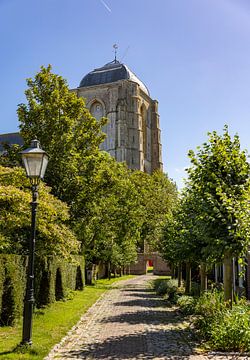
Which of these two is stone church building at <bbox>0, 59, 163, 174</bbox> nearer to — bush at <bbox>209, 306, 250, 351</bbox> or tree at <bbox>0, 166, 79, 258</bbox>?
tree at <bbox>0, 166, 79, 258</bbox>

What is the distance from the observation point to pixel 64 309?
1636cm

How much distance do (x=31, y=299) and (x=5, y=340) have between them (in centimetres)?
164

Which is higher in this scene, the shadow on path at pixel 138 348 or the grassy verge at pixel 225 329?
the grassy verge at pixel 225 329

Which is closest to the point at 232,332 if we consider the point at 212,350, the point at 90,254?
the point at 212,350

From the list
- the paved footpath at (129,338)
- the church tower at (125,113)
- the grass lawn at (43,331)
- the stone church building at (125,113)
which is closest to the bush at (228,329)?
the paved footpath at (129,338)

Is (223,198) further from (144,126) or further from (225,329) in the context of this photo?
(144,126)

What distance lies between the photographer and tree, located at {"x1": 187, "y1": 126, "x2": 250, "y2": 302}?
1059 centimetres

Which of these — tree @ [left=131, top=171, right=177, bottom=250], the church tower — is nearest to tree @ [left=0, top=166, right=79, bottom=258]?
tree @ [left=131, top=171, right=177, bottom=250]

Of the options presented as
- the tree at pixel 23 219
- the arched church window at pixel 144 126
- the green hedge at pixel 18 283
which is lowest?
the green hedge at pixel 18 283

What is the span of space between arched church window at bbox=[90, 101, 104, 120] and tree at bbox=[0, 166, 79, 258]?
75227mm

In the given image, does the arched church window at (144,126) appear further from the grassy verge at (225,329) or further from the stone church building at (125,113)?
the grassy verge at (225,329)

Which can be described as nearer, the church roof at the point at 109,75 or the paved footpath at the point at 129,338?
the paved footpath at the point at 129,338

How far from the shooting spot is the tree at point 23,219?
531 inches

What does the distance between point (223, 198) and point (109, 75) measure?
284 ft
